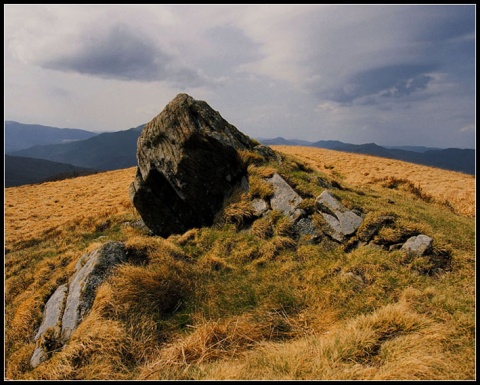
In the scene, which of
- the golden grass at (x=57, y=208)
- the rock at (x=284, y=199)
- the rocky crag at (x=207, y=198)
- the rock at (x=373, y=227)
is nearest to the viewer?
the rocky crag at (x=207, y=198)

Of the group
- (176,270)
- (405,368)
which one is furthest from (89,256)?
(405,368)

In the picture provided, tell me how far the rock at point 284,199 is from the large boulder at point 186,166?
2.20 m

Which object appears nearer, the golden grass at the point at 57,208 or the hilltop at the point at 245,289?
the hilltop at the point at 245,289

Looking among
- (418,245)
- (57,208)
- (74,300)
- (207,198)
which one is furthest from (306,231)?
(57,208)

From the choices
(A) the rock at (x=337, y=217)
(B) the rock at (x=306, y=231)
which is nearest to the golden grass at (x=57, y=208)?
(B) the rock at (x=306, y=231)

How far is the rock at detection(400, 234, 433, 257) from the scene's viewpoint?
867cm

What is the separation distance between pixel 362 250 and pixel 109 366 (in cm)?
741

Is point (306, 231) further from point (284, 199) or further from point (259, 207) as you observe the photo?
point (259, 207)

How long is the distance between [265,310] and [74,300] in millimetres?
5085

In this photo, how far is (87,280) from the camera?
808cm

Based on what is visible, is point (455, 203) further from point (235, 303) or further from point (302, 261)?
point (235, 303)

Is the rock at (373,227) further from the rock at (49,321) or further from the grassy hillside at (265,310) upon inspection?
the rock at (49,321)

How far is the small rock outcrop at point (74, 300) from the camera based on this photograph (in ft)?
23.0

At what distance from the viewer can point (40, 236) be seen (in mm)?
21938
